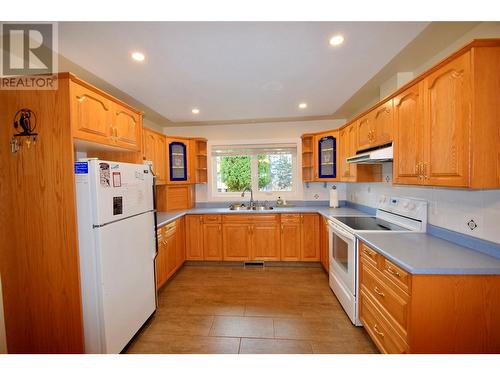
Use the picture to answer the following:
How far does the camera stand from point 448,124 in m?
1.32

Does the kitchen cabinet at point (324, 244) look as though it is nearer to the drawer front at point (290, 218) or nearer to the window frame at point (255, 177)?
the drawer front at point (290, 218)

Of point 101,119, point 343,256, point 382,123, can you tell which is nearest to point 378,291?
point 343,256

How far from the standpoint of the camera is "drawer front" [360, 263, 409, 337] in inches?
51.6

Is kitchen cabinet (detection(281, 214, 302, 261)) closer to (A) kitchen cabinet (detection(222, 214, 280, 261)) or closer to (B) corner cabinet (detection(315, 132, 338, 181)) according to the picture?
(A) kitchen cabinet (detection(222, 214, 280, 261))

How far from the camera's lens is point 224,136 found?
400cm

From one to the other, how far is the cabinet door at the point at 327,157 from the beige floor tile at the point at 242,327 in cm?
226

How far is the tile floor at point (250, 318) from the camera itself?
1778 mm

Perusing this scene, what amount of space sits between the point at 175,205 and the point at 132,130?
186 centimetres

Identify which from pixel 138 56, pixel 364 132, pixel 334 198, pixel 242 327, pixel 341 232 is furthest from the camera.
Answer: pixel 334 198

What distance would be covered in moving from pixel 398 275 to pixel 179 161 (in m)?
3.32

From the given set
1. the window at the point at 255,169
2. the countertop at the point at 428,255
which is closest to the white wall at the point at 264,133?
the window at the point at 255,169

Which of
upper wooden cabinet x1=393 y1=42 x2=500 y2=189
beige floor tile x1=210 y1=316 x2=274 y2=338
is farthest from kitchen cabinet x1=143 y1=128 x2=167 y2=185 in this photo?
upper wooden cabinet x1=393 y1=42 x2=500 y2=189

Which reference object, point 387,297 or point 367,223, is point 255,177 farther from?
point 387,297

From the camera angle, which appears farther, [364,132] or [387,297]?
[364,132]
